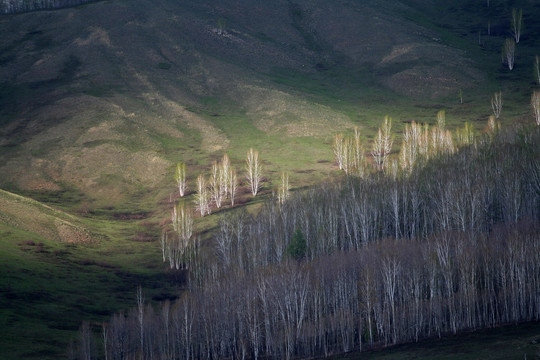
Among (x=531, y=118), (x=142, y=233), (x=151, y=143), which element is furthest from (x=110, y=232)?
(x=531, y=118)

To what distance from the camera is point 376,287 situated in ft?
226

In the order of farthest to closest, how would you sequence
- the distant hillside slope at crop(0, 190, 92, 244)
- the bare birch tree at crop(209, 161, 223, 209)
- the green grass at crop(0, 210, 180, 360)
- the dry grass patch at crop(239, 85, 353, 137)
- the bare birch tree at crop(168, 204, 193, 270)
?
1. the dry grass patch at crop(239, 85, 353, 137)
2. the bare birch tree at crop(209, 161, 223, 209)
3. the distant hillside slope at crop(0, 190, 92, 244)
4. the bare birch tree at crop(168, 204, 193, 270)
5. the green grass at crop(0, 210, 180, 360)

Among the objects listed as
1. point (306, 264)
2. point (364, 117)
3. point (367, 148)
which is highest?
point (364, 117)

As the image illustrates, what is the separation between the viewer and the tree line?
207 ft

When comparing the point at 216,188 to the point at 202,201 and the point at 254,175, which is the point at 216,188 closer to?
the point at 202,201

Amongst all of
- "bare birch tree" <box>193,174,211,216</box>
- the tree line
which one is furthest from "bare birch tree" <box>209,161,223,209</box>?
the tree line

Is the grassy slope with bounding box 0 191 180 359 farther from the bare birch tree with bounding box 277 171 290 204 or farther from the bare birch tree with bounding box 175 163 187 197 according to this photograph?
the bare birch tree with bounding box 277 171 290 204

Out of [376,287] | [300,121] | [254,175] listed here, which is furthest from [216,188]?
[376,287]

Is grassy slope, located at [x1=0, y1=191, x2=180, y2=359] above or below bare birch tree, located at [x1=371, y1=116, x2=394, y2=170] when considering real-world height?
below

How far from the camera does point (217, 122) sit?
19512 cm

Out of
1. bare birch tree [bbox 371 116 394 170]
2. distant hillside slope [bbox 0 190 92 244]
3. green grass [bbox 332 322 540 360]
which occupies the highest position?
bare birch tree [bbox 371 116 394 170]

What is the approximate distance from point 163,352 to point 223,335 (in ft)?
26.8

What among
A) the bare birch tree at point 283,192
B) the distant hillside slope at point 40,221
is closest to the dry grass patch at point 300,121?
the bare birch tree at point 283,192

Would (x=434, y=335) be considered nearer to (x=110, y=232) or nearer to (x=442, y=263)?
(x=442, y=263)
